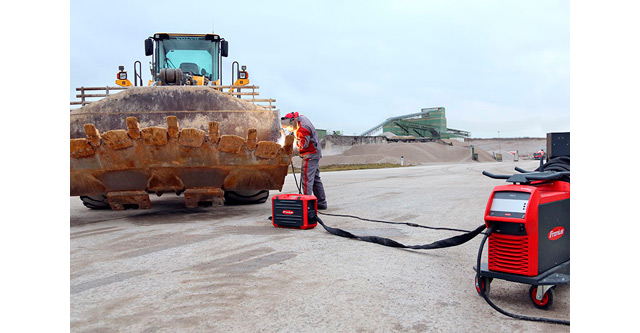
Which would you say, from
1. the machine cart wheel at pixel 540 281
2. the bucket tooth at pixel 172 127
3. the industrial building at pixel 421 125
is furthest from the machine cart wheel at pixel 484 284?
the industrial building at pixel 421 125

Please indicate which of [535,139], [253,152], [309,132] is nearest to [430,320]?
[253,152]

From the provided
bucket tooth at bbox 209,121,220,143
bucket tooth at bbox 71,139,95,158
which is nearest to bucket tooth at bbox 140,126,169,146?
bucket tooth at bbox 209,121,220,143

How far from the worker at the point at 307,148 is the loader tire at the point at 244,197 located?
2.91ft

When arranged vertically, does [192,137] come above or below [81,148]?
above

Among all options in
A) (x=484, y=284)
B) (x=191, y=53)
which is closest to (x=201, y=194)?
(x=191, y=53)

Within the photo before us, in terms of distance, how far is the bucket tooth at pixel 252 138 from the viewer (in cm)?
571

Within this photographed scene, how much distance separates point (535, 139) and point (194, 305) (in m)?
76.4

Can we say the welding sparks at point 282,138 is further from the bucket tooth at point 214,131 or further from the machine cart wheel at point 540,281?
the machine cart wheel at point 540,281

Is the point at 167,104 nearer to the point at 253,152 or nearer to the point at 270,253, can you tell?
the point at 253,152

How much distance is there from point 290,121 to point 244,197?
1789 millimetres

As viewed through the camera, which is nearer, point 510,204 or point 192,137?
point 510,204

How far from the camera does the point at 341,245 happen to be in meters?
4.54

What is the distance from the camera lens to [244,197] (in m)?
7.75

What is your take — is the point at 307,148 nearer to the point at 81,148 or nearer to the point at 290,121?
the point at 290,121
